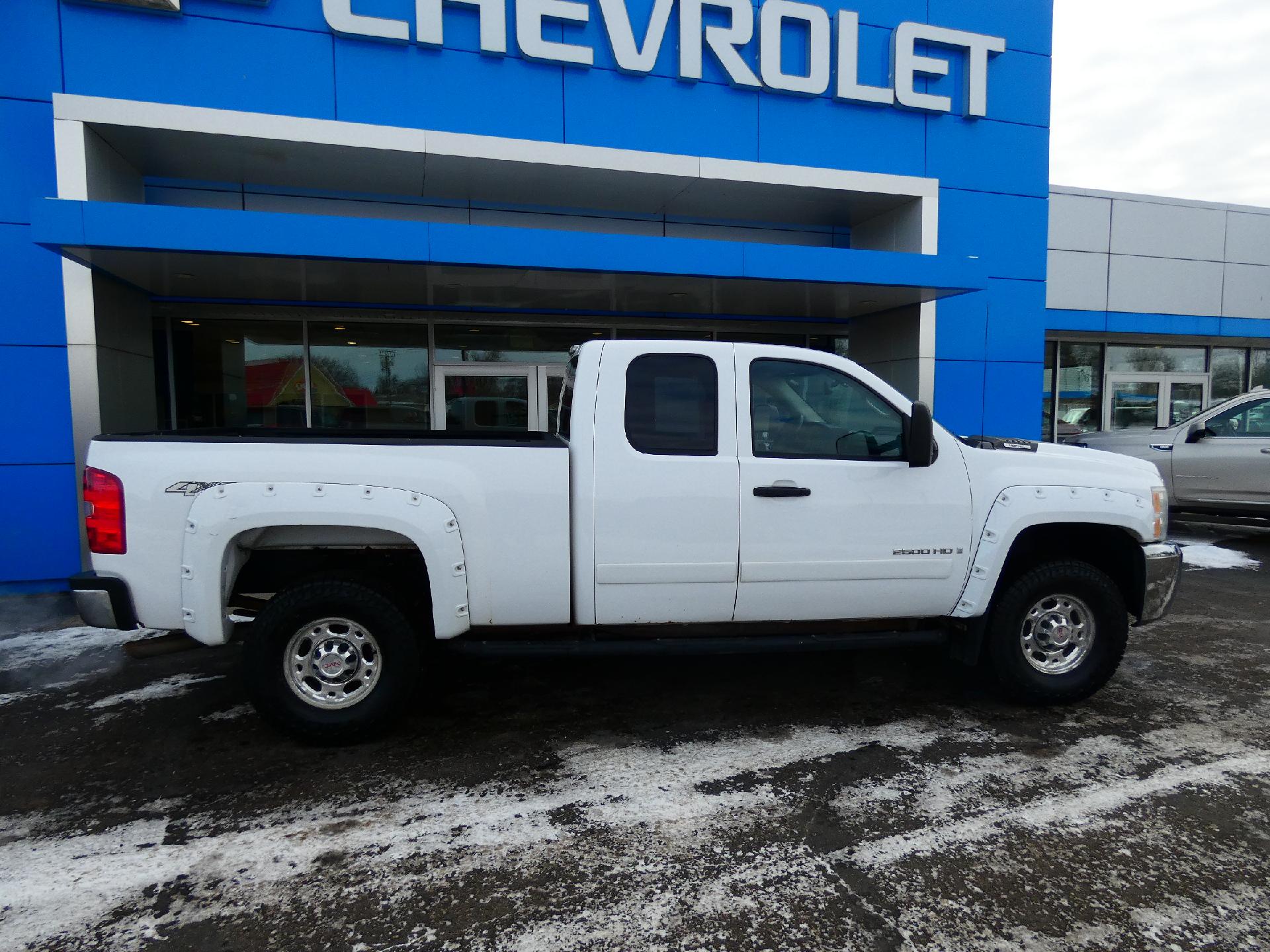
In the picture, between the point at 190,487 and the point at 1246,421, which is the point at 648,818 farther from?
the point at 1246,421

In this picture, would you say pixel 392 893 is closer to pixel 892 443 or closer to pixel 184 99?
pixel 892 443

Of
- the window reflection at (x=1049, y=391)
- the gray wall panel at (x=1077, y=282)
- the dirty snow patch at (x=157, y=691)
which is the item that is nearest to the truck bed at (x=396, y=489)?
the dirty snow patch at (x=157, y=691)

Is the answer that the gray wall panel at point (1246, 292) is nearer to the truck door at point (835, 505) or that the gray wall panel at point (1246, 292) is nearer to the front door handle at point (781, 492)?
the truck door at point (835, 505)

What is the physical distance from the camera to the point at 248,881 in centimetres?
289

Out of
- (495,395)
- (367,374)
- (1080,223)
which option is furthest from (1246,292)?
(367,374)

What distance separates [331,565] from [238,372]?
7734 mm

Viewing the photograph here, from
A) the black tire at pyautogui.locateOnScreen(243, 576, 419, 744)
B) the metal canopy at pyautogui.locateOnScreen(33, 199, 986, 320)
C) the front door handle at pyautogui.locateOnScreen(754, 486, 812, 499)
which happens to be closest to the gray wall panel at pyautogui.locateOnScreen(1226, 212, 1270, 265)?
the metal canopy at pyautogui.locateOnScreen(33, 199, 986, 320)

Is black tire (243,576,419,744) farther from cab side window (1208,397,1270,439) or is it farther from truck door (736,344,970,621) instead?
cab side window (1208,397,1270,439)

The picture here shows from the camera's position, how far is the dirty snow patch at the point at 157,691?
4754mm

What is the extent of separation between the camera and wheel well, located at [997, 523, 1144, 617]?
4.63 metres

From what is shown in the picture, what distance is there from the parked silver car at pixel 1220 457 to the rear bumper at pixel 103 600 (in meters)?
11.1

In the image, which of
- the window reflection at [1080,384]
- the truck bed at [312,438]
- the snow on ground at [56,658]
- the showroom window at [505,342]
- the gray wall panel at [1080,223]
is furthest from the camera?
the window reflection at [1080,384]

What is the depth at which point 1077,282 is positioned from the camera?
1398cm

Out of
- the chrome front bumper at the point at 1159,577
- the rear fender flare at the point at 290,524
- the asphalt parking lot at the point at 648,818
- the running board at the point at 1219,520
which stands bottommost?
the asphalt parking lot at the point at 648,818
